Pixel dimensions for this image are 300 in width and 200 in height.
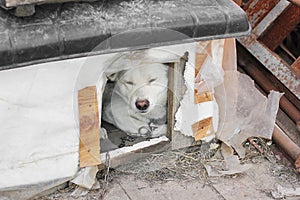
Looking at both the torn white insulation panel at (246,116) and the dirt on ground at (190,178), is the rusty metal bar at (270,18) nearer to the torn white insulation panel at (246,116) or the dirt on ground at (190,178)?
the torn white insulation panel at (246,116)

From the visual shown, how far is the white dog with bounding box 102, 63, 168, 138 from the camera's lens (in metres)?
3.37

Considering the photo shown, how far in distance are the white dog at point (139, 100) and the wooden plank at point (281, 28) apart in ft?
3.58

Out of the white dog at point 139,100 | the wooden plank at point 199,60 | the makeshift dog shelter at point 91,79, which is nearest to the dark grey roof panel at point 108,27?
the makeshift dog shelter at point 91,79

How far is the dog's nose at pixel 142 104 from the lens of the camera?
3.35 m

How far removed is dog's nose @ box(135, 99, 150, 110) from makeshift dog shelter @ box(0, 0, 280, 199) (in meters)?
0.21

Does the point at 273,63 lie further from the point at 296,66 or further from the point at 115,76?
the point at 115,76

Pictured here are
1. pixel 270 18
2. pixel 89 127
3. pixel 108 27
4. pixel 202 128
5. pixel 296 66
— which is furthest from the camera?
pixel 270 18

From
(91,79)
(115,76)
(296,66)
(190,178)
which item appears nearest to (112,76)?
(115,76)

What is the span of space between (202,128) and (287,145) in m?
0.59

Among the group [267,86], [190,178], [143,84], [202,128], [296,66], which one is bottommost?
[190,178]

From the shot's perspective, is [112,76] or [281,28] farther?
[281,28]

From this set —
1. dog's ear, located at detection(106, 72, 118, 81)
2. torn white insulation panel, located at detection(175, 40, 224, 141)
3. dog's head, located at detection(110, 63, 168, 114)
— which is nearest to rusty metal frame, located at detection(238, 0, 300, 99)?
torn white insulation panel, located at detection(175, 40, 224, 141)

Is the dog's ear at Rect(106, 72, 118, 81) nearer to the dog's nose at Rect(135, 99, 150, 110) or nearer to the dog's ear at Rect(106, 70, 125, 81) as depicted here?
the dog's ear at Rect(106, 70, 125, 81)

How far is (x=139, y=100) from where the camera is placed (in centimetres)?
335
